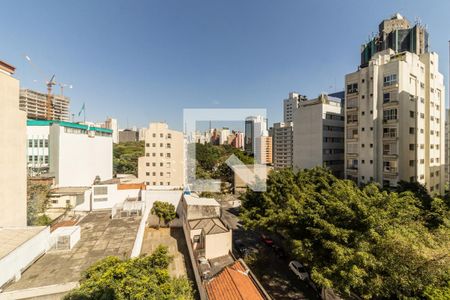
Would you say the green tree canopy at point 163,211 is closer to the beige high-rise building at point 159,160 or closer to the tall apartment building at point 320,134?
the beige high-rise building at point 159,160

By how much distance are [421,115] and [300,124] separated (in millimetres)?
9278

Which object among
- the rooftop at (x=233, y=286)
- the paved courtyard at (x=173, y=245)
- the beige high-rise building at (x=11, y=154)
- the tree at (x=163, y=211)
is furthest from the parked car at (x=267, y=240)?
the beige high-rise building at (x=11, y=154)

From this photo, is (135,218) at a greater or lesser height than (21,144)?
lesser

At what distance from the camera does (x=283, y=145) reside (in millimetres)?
48094

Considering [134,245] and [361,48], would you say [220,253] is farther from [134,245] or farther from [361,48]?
[361,48]

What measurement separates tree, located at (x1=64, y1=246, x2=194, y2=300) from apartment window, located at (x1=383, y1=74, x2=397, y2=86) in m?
18.2

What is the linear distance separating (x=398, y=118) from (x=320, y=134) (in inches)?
239

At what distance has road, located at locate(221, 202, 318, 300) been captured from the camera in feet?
29.9

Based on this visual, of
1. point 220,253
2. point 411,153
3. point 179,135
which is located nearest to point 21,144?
point 220,253

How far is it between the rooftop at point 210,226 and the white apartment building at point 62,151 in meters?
19.1

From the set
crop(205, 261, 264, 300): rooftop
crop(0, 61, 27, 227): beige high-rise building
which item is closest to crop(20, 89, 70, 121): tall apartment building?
crop(0, 61, 27, 227): beige high-rise building

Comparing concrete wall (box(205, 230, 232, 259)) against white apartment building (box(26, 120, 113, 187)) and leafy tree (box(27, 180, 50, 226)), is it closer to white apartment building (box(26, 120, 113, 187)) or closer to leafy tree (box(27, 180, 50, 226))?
leafy tree (box(27, 180, 50, 226))

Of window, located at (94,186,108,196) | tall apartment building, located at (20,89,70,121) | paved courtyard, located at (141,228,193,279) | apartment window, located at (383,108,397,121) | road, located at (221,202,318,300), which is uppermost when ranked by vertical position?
tall apartment building, located at (20,89,70,121)

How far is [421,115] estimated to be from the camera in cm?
1596
